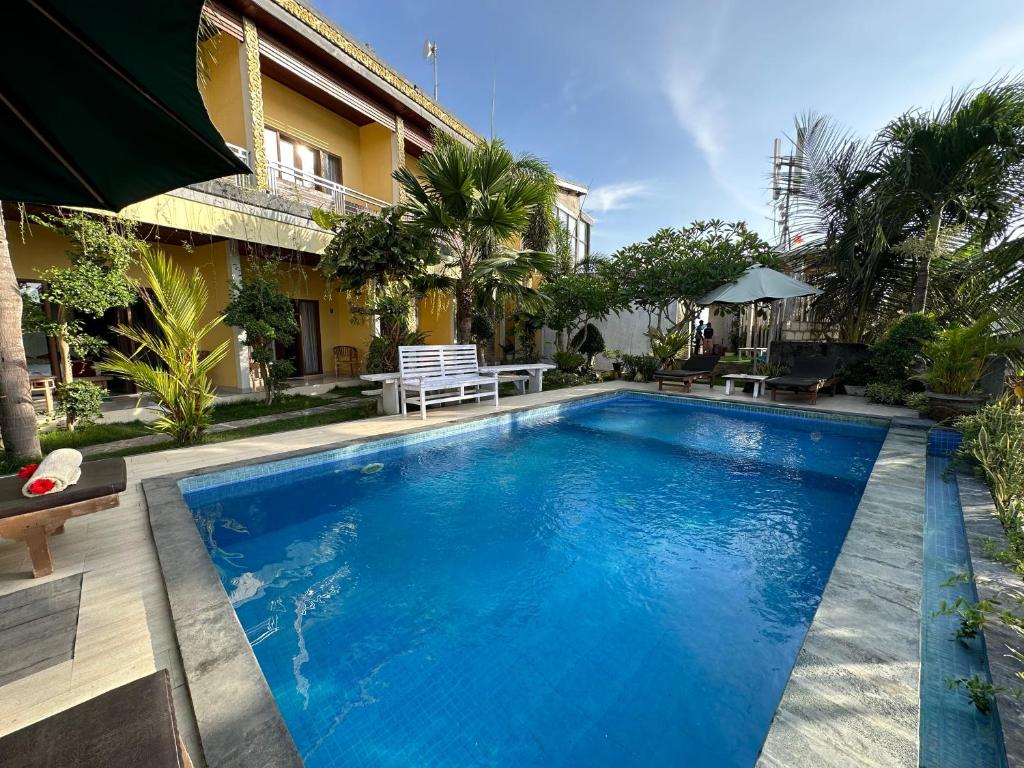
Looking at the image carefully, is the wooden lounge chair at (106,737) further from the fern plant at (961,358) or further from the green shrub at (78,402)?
the fern plant at (961,358)

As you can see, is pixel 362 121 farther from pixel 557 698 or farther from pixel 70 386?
pixel 557 698

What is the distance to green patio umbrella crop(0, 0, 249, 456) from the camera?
1432mm

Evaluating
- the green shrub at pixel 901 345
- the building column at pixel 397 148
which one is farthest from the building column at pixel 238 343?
the green shrub at pixel 901 345

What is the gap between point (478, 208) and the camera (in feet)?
26.4

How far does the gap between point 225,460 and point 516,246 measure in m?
13.5

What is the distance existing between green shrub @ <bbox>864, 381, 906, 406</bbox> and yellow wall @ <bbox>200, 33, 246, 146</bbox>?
1438cm

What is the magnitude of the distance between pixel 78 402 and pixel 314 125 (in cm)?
934

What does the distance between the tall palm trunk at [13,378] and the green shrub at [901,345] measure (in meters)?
12.9

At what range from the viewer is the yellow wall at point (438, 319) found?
1397cm

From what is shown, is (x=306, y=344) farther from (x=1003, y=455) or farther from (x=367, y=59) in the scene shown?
(x=1003, y=455)

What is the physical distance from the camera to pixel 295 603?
9.53ft

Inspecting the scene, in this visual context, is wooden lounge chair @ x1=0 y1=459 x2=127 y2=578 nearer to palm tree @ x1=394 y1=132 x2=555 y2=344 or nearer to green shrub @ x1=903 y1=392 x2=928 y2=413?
palm tree @ x1=394 y1=132 x2=555 y2=344

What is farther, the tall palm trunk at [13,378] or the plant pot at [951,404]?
the plant pot at [951,404]

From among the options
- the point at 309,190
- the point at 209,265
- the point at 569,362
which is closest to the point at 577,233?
the point at 569,362
